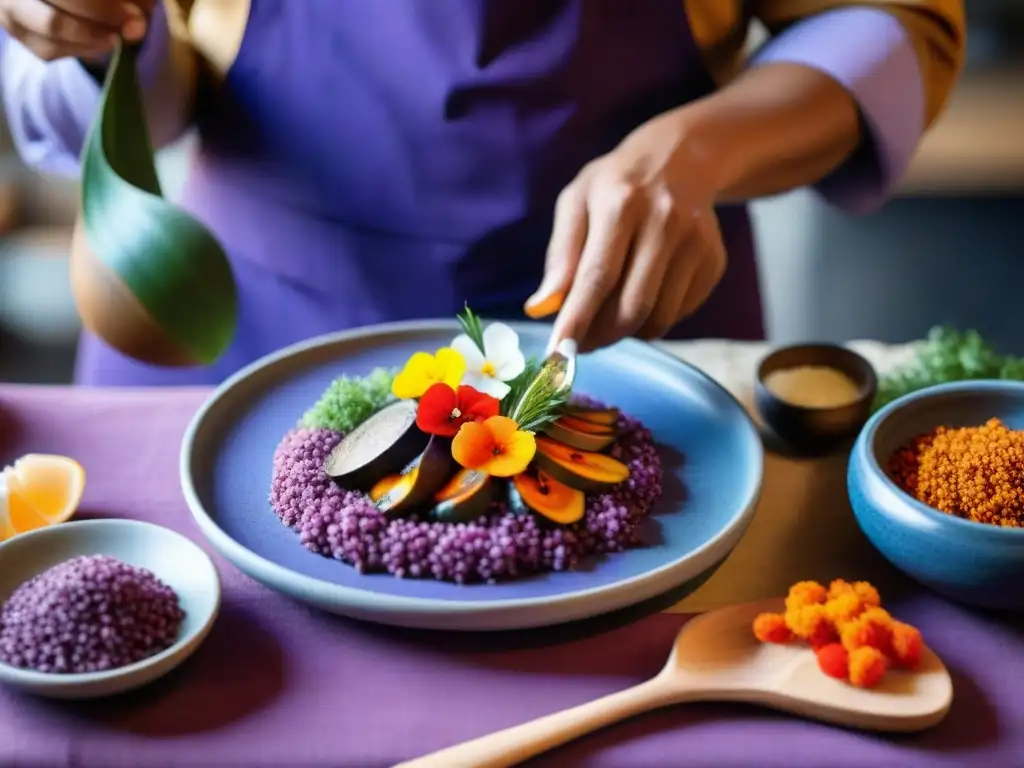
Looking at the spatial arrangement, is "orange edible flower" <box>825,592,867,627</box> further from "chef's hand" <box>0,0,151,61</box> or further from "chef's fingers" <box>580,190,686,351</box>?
"chef's hand" <box>0,0,151,61</box>

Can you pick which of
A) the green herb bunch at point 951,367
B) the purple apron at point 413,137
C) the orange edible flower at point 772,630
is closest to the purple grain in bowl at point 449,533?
the orange edible flower at point 772,630

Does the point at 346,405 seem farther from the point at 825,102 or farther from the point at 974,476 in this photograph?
the point at 825,102

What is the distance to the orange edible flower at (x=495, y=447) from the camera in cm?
70

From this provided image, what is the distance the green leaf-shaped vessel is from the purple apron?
29 centimetres

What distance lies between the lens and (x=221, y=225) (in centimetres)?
117

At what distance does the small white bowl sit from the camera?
24.9 inches

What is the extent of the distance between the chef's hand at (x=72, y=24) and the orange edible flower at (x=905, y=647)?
714 mm

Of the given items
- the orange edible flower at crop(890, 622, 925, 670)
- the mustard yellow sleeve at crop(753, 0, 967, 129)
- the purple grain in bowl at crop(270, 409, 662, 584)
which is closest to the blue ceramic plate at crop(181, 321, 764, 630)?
the purple grain in bowl at crop(270, 409, 662, 584)

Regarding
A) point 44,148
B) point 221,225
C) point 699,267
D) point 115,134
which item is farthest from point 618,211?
point 44,148

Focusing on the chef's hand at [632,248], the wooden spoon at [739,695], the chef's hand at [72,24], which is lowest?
the wooden spoon at [739,695]

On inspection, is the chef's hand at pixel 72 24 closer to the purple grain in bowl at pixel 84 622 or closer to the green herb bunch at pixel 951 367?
the purple grain in bowl at pixel 84 622

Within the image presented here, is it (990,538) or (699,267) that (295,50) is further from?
(990,538)

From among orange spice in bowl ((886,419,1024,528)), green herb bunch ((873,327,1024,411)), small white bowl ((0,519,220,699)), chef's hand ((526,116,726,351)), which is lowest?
green herb bunch ((873,327,1024,411))

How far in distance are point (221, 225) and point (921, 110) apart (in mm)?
723
